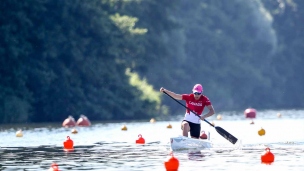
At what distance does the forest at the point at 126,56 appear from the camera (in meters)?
70.8

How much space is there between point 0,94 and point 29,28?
19.5ft

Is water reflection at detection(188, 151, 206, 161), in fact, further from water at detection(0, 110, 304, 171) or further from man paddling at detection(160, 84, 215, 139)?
man paddling at detection(160, 84, 215, 139)

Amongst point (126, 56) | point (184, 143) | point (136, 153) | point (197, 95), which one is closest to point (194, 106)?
point (197, 95)

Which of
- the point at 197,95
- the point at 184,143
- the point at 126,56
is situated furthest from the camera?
the point at 126,56

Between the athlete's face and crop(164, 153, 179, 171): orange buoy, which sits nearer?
crop(164, 153, 179, 171): orange buoy

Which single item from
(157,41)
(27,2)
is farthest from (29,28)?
(157,41)

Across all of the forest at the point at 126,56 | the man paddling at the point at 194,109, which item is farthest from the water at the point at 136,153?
→ the forest at the point at 126,56

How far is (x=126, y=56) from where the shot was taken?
3314 inches

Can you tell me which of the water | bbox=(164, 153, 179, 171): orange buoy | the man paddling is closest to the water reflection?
the water

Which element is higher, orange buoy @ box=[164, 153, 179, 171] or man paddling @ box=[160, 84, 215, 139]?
man paddling @ box=[160, 84, 215, 139]

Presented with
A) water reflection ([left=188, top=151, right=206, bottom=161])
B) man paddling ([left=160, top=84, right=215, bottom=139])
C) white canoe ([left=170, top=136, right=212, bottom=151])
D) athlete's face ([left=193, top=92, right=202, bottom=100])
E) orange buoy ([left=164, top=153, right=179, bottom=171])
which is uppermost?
athlete's face ([left=193, top=92, right=202, bottom=100])

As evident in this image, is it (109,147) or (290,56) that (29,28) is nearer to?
(109,147)

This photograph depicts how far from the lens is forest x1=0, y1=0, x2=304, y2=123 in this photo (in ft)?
232

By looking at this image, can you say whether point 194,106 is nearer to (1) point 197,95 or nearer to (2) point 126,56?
(1) point 197,95
